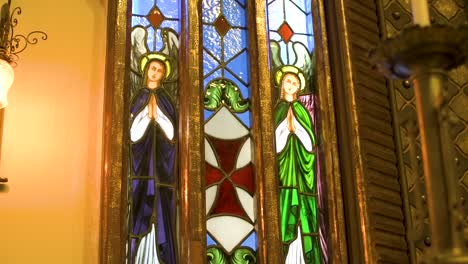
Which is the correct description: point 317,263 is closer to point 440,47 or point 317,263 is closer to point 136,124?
point 136,124

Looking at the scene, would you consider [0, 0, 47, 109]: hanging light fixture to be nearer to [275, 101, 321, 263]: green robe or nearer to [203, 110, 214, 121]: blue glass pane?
[203, 110, 214, 121]: blue glass pane

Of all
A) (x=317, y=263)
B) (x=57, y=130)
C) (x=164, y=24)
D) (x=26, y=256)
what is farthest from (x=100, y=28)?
(x=317, y=263)

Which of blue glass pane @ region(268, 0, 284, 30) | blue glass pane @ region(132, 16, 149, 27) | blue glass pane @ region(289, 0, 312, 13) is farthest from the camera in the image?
blue glass pane @ region(289, 0, 312, 13)

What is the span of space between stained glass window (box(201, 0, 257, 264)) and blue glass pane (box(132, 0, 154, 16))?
225 mm

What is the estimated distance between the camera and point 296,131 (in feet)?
10.3

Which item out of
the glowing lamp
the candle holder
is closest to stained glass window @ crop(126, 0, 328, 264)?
the glowing lamp

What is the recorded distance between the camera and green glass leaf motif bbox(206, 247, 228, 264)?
280 centimetres

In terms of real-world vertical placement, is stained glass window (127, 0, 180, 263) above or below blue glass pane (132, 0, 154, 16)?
below

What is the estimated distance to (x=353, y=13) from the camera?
324cm

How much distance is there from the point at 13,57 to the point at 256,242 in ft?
3.68

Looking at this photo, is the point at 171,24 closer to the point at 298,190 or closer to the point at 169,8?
the point at 169,8

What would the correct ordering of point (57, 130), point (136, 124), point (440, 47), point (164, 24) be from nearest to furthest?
point (440, 47) < point (57, 130) < point (136, 124) < point (164, 24)

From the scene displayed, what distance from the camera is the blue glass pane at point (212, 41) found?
10.3ft

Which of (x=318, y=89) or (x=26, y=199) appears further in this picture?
(x=318, y=89)
